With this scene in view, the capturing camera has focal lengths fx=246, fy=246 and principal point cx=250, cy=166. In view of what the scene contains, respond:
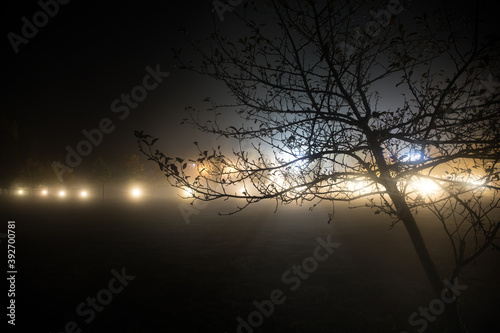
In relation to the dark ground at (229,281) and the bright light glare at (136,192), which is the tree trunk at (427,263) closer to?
the dark ground at (229,281)

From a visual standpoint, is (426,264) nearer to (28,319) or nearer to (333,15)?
(333,15)

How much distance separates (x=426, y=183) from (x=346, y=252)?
992cm

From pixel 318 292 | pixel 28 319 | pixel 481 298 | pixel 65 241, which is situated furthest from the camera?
pixel 65 241

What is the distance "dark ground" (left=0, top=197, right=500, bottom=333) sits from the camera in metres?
6.76

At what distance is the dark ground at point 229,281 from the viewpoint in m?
6.76

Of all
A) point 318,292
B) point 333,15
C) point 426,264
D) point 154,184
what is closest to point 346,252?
point 318,292

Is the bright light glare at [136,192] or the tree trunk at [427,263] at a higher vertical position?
the bright light glare at [136,192]

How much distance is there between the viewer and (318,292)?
27.2 ft

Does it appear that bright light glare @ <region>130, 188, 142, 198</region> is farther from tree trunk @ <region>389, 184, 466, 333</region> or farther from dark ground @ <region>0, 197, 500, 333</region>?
tree trunk @ <region>389, 184, 466, 333</region>

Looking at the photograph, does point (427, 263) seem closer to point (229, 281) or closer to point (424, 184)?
point (424, 184)

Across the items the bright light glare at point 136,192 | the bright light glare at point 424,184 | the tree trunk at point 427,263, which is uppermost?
the bright light glare at point 136,192

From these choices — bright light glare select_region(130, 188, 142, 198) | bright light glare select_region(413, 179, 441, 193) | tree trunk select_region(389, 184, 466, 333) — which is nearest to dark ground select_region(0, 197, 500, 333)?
tree trunk select_region(389, 184, 466, 333)

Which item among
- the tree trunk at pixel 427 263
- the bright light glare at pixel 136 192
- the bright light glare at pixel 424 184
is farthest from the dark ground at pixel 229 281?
the bright light glare at pixel 136 192

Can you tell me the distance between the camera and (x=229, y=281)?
9281mm
